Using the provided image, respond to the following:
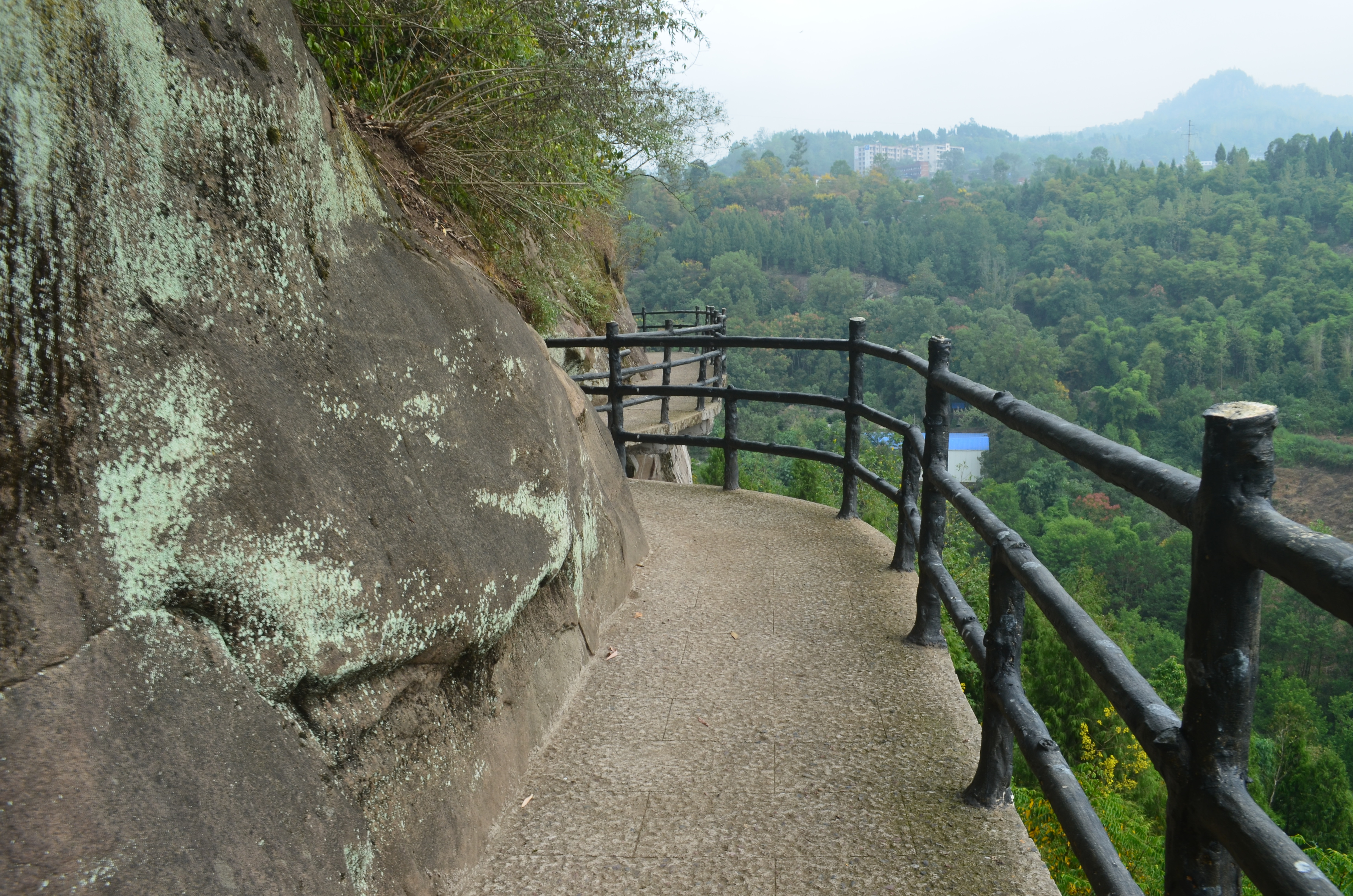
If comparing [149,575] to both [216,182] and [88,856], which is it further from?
[216,182]

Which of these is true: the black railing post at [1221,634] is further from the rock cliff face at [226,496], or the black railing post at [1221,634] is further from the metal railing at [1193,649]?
the rock cliff face at [226,496]

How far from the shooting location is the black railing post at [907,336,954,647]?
2.77 m

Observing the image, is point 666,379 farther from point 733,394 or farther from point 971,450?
point 971,450

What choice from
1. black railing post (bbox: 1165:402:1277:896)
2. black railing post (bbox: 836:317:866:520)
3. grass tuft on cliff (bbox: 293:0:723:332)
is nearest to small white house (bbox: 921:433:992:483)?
grass tuft on cliff (bbox: 293:0:723:332)

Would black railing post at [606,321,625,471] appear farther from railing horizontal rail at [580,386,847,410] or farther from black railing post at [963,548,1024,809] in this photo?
black railing post at [963,548,1024,809]

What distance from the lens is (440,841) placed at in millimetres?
1846

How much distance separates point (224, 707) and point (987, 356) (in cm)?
6983

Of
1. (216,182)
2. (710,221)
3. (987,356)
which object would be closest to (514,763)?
(216,182)

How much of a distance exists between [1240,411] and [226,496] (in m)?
1.60

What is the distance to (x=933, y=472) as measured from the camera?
8.91 feet

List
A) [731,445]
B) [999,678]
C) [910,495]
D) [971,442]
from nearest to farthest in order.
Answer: [999,678] → [910,495] → [731,445] → [971,442]

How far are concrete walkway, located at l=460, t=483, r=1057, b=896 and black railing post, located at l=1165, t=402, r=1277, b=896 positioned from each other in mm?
845

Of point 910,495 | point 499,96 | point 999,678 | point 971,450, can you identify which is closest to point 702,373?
point 499,96

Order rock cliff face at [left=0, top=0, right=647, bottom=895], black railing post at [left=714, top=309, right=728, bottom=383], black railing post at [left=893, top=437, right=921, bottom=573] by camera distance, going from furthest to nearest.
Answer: black railing post at [left=714, top=309, right=728, bottom=383] → black railing post at [left=893, top=437, right=921, bottom=573] → rock cliff face at [left=0, top=0, right=647, bottom=895]
